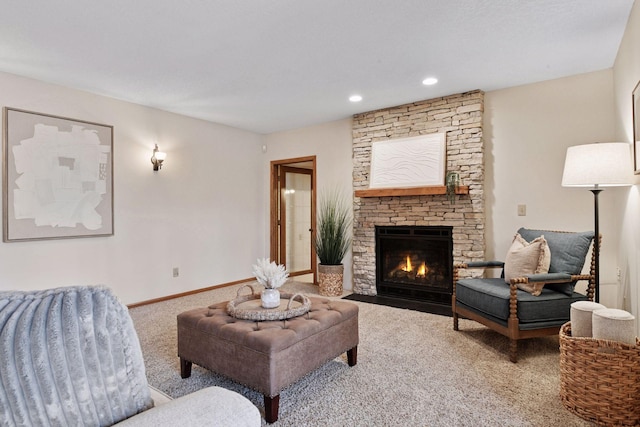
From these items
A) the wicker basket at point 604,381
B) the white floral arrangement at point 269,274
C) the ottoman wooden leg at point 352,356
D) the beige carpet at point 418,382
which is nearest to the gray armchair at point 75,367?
the beige carpet at point 418,382

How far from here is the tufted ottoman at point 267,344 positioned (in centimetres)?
192

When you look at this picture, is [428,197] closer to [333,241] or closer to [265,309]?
[333,241]

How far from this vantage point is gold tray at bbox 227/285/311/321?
86.8 inches

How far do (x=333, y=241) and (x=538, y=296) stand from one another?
2.66 metres

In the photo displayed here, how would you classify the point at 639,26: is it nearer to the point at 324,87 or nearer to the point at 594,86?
the point at 594,86

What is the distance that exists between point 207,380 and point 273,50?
8.44 ft

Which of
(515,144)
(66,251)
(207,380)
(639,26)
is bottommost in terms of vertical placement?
(207,380)

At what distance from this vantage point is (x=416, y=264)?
4633mm

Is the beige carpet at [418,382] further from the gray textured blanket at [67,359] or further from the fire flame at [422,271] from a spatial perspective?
the gray textured blanket at [67,359]

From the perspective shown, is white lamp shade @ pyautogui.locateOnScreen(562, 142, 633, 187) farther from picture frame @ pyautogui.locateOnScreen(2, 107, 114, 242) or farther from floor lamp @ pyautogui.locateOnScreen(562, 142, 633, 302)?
picture frame @ pyautogui.locateOnScreen(2, 107, 114, 242)

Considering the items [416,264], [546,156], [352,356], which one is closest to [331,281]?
[416,264]

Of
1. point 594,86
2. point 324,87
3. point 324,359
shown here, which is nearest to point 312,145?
point 324,87

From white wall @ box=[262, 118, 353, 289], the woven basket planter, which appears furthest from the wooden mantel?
the woven basket planter

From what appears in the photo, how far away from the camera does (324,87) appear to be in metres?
3.87
